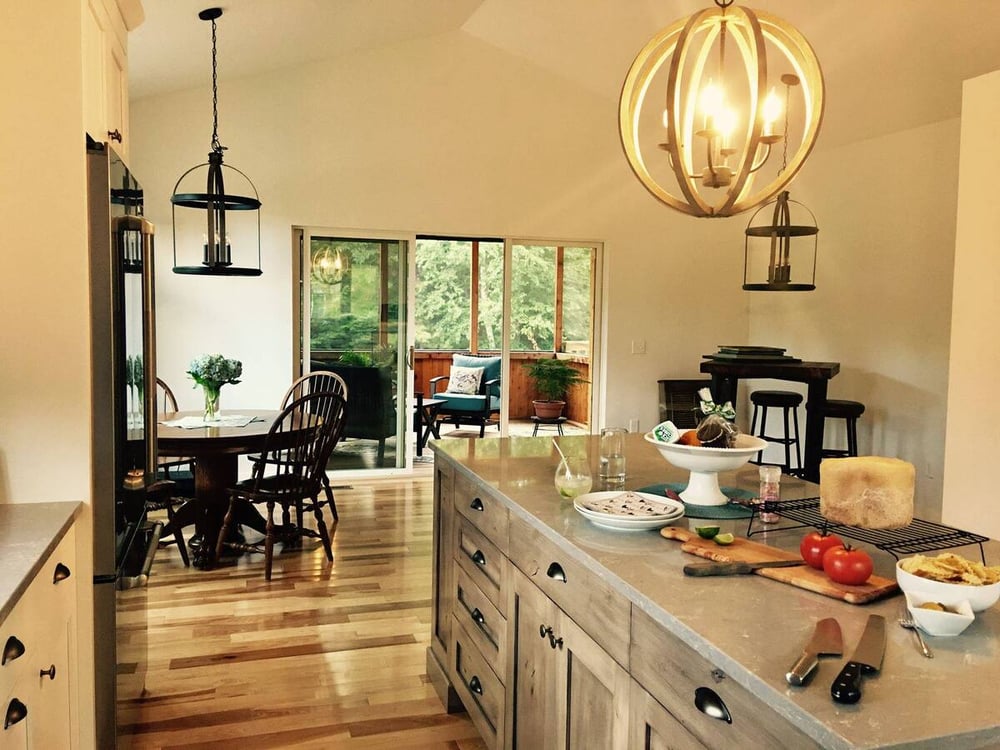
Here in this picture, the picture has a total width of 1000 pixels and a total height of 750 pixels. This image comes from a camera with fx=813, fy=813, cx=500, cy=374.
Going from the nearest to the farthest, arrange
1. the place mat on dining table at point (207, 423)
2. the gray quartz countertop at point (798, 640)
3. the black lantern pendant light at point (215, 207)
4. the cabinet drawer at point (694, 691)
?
the gray quartz countertop at point (798, 640)
the cabinet drawer at point (694, 691)
the black lantern pendant light at point (215, 207)
the place mat on dining table at point (207, 423)

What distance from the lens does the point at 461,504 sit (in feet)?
8.77

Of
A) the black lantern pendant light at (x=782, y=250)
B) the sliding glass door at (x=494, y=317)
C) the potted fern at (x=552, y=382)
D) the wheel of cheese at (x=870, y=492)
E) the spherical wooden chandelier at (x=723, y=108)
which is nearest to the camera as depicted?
the wheel of cheese at (x=870, y=492)

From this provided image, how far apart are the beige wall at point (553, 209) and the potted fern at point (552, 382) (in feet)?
6.02

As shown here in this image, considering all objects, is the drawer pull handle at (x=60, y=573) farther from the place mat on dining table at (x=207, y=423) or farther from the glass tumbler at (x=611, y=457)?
the place mat on dining table at (x=207, y=423)

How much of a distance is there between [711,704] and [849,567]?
0.41 meters

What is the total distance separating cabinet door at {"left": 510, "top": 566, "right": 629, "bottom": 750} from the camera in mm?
1603

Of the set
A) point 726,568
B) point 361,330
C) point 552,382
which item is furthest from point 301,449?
point 552,382

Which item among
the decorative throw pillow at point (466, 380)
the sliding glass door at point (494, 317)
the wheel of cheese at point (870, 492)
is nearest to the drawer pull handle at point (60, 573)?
the wheel of cheese at point (870, 492)

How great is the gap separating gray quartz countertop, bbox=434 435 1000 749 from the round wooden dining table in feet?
8.05

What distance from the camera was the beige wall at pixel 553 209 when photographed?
5.82 metres

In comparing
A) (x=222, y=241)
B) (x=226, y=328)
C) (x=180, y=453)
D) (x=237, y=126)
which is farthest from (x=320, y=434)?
(x=237, y=126)

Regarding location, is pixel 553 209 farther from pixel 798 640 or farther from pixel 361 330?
pixel 798 640

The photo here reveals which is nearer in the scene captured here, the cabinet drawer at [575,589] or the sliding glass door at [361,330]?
the cabinet drawer at [575,589]

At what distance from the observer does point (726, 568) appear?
157 cm
